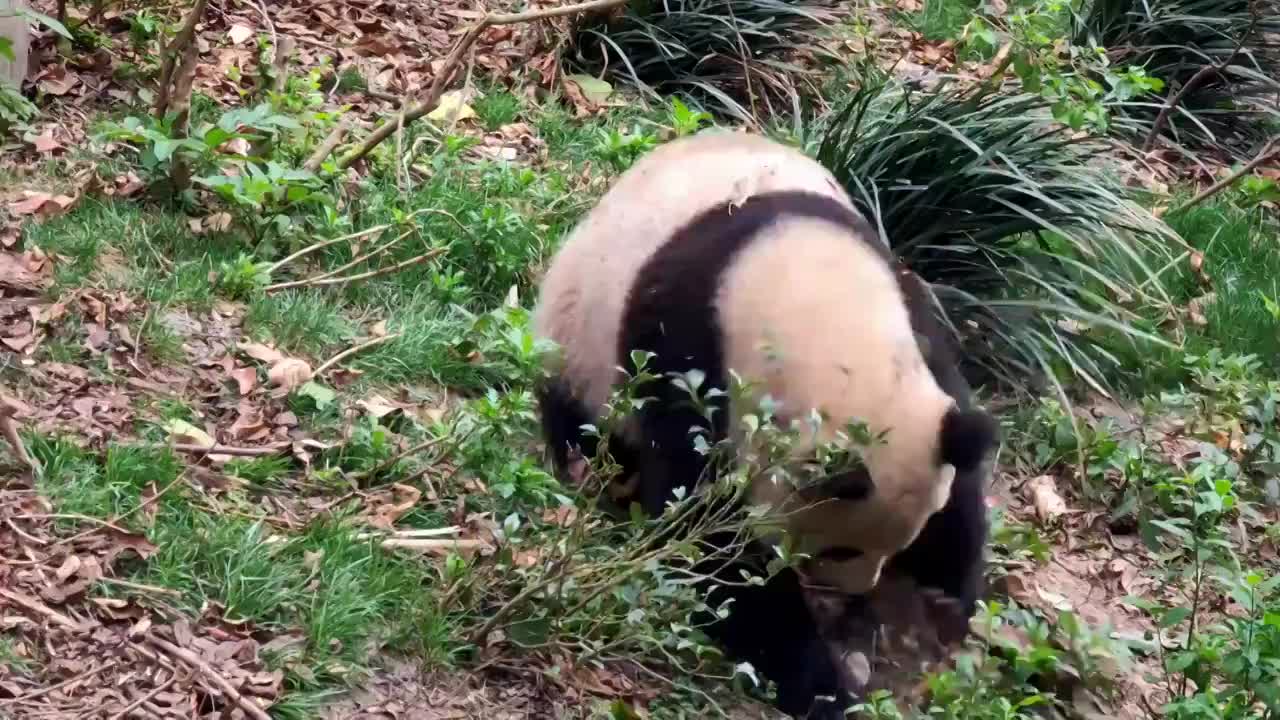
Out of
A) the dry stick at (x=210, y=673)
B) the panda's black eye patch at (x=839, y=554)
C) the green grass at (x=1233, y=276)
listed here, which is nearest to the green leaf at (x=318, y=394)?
the dry stick at (x=210, y=673)

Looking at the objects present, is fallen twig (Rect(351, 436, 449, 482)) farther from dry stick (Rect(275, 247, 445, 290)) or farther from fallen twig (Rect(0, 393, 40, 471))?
dry stick (Rect(275, 247, 445, 290))

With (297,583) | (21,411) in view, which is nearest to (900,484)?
(297,583)

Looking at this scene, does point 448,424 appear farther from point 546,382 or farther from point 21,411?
point 21,411

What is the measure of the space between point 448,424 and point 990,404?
1.97 meters

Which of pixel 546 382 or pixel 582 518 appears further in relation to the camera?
pixel 546 382

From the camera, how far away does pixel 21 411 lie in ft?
11.3

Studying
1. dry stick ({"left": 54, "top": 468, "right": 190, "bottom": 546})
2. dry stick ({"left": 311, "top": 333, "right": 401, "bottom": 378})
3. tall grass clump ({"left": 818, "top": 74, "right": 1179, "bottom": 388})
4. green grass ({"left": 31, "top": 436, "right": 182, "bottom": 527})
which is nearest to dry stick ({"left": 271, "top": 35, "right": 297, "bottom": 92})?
dry stick ({"left": 311, "top": 333, "right": 401, "bottom": 378})

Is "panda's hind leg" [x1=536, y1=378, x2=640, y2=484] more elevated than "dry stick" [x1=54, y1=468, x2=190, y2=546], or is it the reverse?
"dry stick" [x1=54, y1=468, x2=190, y2=546]

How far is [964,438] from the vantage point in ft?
10.6

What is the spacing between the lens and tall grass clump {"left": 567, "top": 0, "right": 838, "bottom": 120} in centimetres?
634

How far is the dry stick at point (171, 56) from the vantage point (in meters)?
4.57

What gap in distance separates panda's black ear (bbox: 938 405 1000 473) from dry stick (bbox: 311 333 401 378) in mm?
1807

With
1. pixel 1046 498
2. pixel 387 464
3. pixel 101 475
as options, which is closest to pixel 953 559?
→ pixel 1046 498

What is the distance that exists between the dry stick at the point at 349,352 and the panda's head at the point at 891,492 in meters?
1.53
